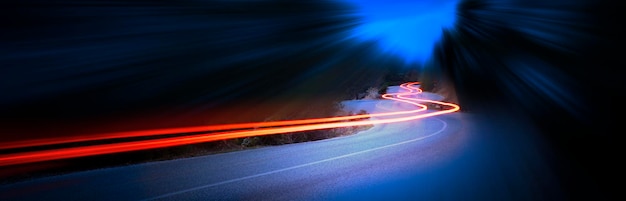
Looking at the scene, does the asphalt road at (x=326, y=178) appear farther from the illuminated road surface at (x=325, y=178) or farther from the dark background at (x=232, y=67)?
the dark background at (x=232, y=67)

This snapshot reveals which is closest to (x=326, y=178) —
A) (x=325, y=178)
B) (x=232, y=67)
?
(x=325, y=178)

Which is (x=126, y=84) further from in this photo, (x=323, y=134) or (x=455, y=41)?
(x=455, y=41)

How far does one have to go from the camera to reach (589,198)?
6008mm

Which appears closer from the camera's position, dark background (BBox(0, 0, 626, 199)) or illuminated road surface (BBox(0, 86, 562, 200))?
illuminated road surface (BBox(0, 86, 562, 200))

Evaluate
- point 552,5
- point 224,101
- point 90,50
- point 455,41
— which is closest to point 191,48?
point 224,101

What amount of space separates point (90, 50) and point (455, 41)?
86.8 feet

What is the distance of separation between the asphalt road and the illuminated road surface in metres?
0.01

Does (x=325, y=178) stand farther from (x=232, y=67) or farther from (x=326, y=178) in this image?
(x=232, y=67)

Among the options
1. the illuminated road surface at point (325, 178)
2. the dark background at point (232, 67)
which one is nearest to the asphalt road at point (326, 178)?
the illuminated road surface at point (325, 178)

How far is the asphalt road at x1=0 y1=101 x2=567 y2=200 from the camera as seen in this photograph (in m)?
6.30

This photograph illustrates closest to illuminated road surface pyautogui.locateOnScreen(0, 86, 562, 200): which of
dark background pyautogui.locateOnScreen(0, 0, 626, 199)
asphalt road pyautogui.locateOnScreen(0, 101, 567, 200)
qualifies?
asphalt road pyautogui.locateOnScreen(0, 101, 567, 200)

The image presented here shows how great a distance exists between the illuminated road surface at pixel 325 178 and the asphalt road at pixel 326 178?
0.01 m

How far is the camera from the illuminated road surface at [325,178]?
6.30m

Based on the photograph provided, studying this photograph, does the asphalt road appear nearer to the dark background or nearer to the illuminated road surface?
the illuminated road surface
